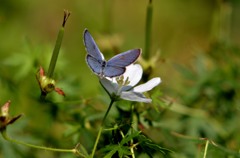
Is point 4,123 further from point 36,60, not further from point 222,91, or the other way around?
point 222,91

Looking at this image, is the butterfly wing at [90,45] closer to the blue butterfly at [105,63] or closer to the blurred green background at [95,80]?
the blue butterfly at [105,63]

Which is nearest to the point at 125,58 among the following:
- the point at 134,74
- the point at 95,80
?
the point at 134,74

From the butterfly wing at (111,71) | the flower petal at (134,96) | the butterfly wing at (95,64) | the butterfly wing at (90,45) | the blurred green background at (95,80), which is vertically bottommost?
the blurred green background at (95,80)

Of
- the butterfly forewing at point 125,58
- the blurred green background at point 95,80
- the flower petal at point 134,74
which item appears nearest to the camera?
the butterfly forewing at point 125,58

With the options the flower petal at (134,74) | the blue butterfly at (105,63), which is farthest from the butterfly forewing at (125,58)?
the flower petal at (134,74)

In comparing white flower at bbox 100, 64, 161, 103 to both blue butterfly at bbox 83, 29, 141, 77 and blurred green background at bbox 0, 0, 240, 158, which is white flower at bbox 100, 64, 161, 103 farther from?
blurred green background at bbox 0, 0, 240, 158

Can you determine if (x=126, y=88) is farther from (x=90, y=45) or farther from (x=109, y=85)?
(x=90, y=45)

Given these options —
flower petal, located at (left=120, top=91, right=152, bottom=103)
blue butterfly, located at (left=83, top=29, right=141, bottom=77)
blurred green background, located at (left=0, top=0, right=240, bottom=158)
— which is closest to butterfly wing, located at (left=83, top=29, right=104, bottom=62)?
blue butterfly, located at (left=83, top=29, right=141, bottom=77)

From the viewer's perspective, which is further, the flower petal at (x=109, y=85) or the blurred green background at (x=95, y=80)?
the blurred green background at (x=95, y=80)
